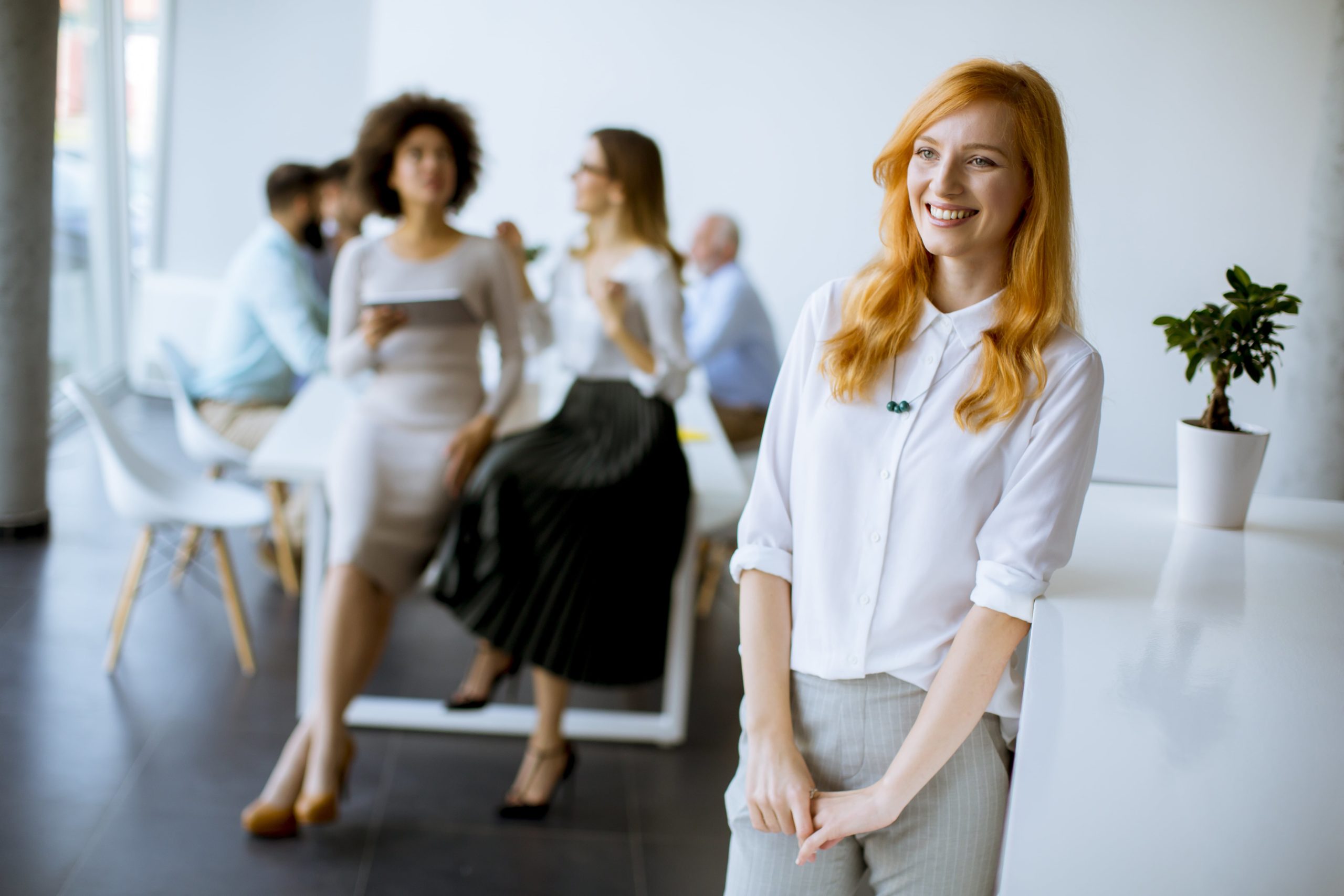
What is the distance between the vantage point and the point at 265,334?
4.27 meters

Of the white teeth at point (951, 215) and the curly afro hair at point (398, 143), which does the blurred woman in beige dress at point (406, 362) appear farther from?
the white teeth at point (951, 215)

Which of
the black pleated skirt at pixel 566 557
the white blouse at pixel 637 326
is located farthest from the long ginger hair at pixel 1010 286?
the white blouse at pixel 637 326

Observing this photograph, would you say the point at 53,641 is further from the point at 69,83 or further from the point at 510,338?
the point at 69,83

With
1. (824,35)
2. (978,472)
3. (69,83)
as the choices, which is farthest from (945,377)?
(69,83)

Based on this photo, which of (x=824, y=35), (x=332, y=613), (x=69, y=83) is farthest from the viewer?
(x=69, y=83)

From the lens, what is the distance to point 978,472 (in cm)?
128

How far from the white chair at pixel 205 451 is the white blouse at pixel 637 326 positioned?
1385 millimetres

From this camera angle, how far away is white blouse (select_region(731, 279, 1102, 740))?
4.09 feet

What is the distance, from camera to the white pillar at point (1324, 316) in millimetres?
2164

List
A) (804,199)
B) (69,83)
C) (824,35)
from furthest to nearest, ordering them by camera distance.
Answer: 1. (69,83)
2. (804,199)
3. (824,35)

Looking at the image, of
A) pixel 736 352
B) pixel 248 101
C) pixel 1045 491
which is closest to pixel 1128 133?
pixel 1045 491

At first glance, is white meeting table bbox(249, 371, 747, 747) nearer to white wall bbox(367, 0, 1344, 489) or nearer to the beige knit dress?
the beige knit dress

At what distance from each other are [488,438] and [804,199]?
5.18 ft

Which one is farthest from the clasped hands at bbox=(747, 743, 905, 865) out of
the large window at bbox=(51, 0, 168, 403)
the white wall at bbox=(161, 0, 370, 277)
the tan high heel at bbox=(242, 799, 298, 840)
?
the white wall at bbox=(161, 0, 370, 277)
